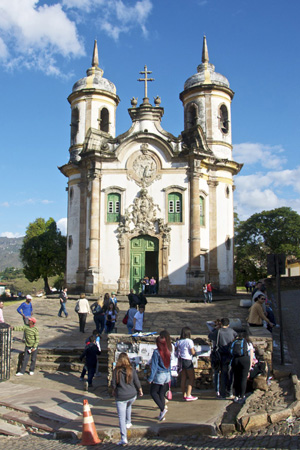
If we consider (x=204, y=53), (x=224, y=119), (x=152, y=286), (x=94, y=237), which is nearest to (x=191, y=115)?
(x=224, y=119)

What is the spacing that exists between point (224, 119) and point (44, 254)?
56.0 feet

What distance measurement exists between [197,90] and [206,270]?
12.0 m

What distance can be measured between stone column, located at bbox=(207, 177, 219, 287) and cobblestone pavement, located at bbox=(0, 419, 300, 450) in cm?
1965

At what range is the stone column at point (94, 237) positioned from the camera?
2467 cm

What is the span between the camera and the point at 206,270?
25984mm

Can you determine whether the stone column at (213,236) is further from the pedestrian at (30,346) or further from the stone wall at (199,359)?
the stone wall at (199,359)

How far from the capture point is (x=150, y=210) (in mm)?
25500

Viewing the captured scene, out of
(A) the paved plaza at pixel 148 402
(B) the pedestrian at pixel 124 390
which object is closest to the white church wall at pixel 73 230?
(A) the paved plaza at pixel 148 402

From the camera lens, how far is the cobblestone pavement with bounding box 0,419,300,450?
5.73 meters

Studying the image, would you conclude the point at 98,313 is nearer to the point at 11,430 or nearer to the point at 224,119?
the point at 11,430

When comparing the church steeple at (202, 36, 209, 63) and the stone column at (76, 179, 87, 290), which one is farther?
the church steeple at (202, 36, 209, 63)

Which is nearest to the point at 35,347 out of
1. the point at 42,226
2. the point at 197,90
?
the point at 197,90

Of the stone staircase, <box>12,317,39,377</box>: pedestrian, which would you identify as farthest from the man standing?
<box>12,317,39,377</box>: pedestrian

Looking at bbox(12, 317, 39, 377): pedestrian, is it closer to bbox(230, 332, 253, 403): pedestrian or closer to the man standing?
the man standing
